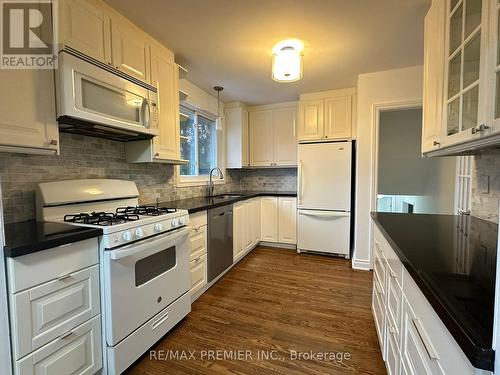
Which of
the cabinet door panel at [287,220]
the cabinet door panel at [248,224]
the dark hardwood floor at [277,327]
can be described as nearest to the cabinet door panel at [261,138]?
the cabinet door panel at [287,220]

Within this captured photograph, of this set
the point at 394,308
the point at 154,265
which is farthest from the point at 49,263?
the point at 394,308

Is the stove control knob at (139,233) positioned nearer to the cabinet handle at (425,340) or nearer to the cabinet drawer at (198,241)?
the cabinet drawer at (198,241)

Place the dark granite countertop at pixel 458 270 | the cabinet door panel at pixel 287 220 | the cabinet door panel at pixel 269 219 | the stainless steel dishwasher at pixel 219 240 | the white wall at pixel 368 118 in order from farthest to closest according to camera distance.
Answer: the cabinet door panel at pixel 269 219
the cabinet door panel at pixel 287 220
the white wall at pixel 368 118
the stainless steel dishwasher at pixel 219 240
the dark granite countertop at pixel 458 270

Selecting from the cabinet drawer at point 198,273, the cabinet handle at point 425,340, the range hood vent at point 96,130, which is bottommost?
the cabinet drawer at point 198,273

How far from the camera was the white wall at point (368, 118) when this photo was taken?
2832mm

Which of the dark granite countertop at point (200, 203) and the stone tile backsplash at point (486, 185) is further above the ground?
the stone tile backsplash at point (486, 185)

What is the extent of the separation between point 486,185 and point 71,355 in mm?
2669

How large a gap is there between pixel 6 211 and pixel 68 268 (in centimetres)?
65

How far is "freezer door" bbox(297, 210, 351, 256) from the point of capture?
11.4 feet

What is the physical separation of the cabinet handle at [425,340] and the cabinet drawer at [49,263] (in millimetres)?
1512

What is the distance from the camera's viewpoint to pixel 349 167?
3.36 metres

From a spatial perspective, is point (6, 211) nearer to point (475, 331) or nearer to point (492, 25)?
point (475, 331)

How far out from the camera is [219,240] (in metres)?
2.76

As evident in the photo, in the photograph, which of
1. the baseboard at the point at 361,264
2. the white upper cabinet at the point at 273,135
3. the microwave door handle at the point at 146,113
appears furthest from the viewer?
the white upper cabinet at the point at 273,135
